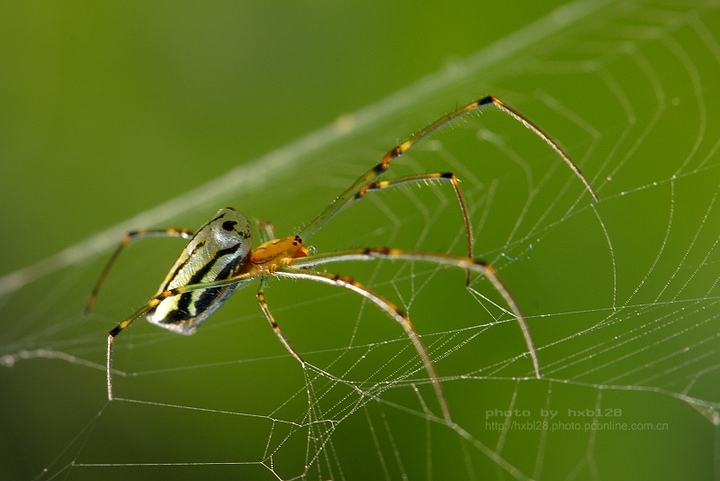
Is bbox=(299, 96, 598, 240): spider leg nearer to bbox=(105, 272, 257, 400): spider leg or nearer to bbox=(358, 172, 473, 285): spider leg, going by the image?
bbox=(358, 172, 473, 285): spider leg

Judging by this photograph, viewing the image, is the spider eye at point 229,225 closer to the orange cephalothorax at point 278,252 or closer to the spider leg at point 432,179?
the orange cephalothorax at point 278,252

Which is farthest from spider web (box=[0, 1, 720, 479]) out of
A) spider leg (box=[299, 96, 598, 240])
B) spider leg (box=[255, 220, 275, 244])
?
spider leg (box=[255, 220, 275, 244])

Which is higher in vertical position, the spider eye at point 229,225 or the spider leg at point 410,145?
the spider leg at point 410,145

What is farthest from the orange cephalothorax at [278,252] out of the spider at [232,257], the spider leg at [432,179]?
the spider leg at [432,179]

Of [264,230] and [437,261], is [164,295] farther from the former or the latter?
[437,261]

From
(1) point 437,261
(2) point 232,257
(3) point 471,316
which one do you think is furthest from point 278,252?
(3) point 471,316

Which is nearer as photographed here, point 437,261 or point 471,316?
point 437,261
